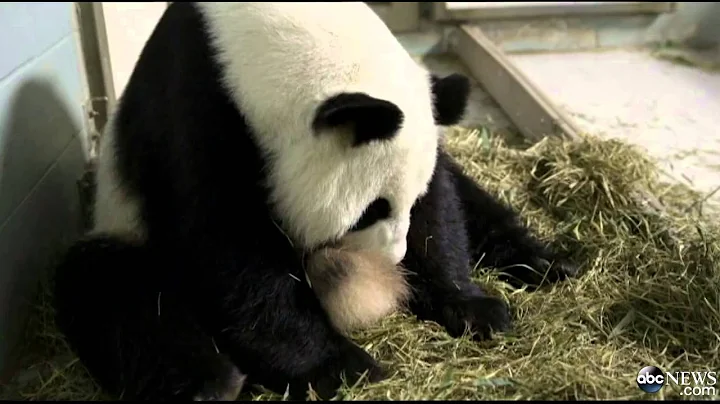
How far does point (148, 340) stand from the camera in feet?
6.42

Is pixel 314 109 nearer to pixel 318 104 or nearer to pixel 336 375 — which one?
pixel 318 104

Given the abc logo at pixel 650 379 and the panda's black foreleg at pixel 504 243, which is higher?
the abc logo at pixel 650 379

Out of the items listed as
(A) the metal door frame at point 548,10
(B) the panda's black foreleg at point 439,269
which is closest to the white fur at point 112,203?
(B) the panda's black foreleg at point 439,269

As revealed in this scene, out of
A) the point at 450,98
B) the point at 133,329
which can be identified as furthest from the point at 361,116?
the point at 133,329

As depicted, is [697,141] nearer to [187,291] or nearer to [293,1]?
[293,1]

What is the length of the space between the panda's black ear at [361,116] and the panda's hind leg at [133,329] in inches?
25.8

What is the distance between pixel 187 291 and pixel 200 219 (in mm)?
235

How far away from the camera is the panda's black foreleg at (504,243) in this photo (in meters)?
2.46

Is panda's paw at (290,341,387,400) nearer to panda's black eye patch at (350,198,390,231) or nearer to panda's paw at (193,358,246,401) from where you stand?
panda's paw at (193,358,246,401)

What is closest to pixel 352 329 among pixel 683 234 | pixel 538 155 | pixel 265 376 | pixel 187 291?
pixel 265 376

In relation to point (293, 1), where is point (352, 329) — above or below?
below

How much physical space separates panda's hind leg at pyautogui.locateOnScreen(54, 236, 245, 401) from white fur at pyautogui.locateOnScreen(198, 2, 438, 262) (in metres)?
0.39

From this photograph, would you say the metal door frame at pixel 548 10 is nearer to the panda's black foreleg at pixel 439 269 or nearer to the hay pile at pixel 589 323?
the hay pile at pixel 589 323

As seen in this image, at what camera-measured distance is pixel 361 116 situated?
1.74 meters
